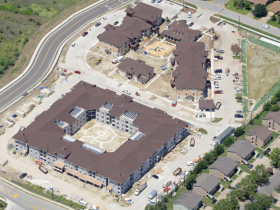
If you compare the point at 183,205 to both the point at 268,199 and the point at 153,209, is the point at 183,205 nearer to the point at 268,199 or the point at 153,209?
the point at 153,209

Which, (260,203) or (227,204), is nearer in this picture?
(227,204)

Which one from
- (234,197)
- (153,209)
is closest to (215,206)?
(234,197)

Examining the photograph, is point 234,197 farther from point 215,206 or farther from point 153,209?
point 153,209

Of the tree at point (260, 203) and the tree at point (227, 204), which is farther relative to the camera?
the tree at point (260, 203)

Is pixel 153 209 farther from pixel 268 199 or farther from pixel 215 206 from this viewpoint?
pixel 268 199

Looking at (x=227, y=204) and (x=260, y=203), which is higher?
(x=227, y=204)

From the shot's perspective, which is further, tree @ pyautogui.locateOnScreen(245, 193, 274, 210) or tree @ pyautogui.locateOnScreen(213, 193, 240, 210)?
tree @ pyautogui.locateOnScreen(245, 193, 274, 210)

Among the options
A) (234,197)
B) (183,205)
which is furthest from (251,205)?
(183,205)
